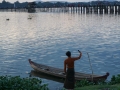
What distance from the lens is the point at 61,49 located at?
107 ft

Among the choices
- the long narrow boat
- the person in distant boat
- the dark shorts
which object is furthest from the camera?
the long narrow boat

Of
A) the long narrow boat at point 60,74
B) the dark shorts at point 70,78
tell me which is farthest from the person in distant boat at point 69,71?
the long narrow boat at point 60,74

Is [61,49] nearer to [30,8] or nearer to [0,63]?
[0,63]

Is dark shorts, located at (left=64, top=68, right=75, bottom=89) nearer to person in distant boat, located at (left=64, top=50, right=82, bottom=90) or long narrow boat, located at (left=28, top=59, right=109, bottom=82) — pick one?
person in distant boat, located at (left=64, top=50, right=82, bottom=90)

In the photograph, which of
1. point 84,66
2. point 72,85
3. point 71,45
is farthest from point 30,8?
point 72,85

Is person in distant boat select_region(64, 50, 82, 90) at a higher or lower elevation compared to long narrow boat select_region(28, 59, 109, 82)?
higher

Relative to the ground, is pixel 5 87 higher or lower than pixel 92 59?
higher

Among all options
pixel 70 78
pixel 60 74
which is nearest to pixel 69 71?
pixel 70 78

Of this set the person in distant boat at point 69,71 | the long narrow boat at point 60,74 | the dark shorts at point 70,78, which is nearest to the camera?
the person in distant boat at point 69,71

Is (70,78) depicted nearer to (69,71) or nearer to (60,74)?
(69,71)

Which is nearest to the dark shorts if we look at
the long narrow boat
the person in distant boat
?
the person in distant boat

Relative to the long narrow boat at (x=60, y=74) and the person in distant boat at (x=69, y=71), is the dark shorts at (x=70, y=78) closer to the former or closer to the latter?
the person in distant boat at (x=69, y=71)

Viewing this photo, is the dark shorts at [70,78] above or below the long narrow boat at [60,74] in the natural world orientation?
above

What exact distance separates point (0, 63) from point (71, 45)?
1194cm
